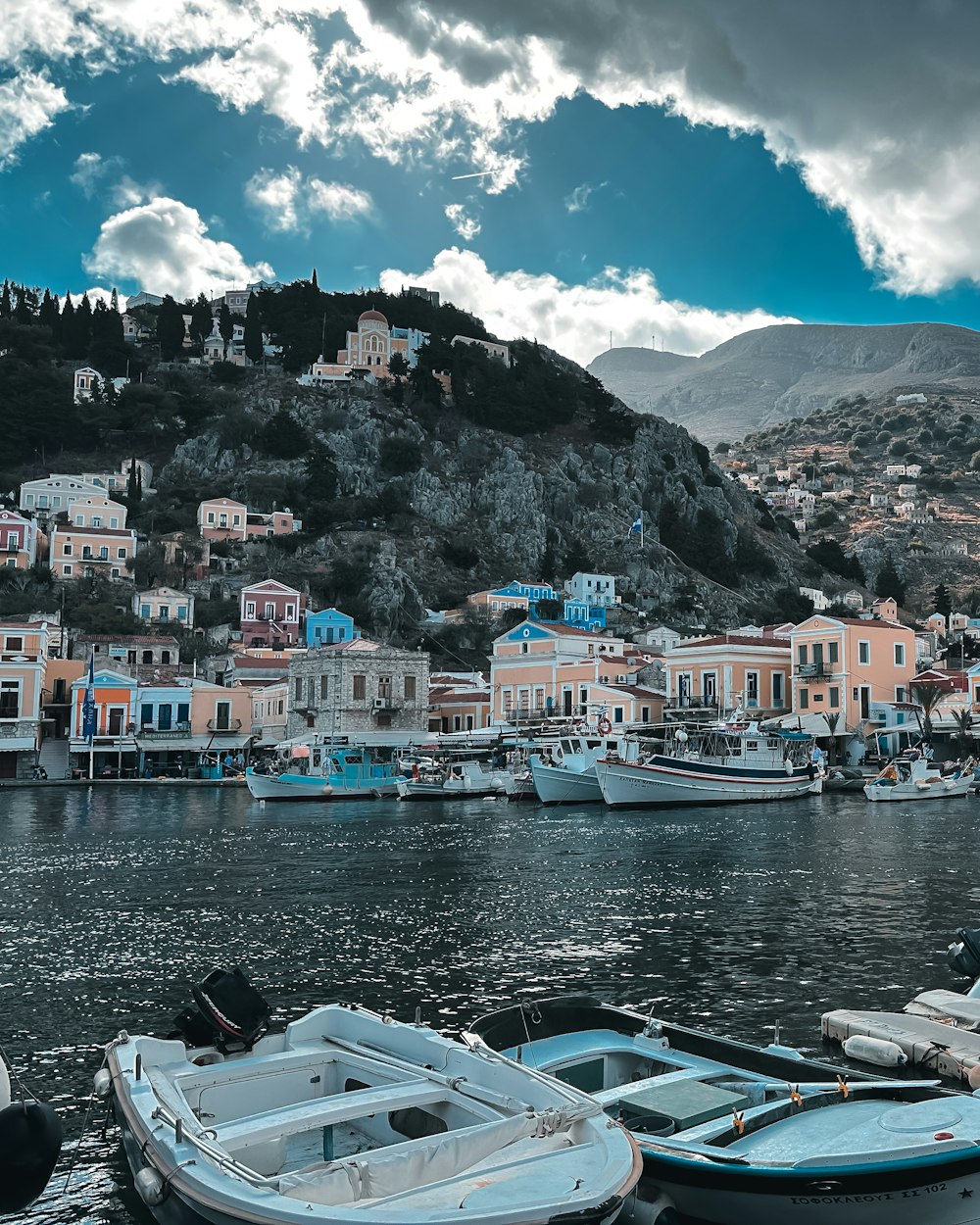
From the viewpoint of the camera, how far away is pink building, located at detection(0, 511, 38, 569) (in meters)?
93.2

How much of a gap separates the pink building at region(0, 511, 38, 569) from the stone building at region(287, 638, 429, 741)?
39136 millimetres

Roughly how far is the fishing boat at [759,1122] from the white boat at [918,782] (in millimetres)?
41381

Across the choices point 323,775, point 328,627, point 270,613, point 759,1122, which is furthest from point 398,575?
point 759,1122

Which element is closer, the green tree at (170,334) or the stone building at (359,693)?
the stone building at (359,693)

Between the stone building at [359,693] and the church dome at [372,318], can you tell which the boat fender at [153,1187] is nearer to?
the stone building at [359,693]

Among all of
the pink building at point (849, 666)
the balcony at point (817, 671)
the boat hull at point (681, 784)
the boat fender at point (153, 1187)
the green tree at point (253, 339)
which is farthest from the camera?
the green tree at point (253, 339)

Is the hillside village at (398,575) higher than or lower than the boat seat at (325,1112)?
higher

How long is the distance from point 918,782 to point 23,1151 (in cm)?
4820

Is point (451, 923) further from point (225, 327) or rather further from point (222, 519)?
point (225, 327)

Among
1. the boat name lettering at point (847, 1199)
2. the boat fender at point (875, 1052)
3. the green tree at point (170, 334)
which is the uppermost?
the green tree at point (170, 334)

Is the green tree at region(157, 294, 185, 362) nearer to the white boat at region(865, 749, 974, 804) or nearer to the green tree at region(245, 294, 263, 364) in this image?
Result: the green tree at region(245, 294, 263, 364)

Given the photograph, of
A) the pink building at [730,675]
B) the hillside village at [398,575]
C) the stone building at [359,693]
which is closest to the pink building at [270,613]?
the hillside village at [398,575]

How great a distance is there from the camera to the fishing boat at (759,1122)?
677cm

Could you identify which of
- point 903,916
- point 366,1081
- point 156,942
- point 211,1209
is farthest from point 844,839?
point 211,1209
